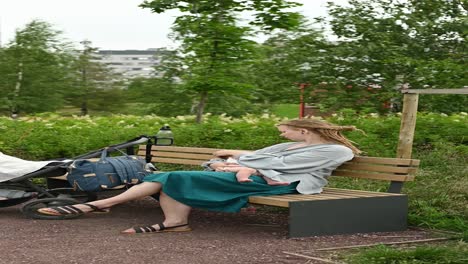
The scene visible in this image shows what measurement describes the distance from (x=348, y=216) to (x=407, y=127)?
8.04ft

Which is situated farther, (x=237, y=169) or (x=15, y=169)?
(x=15, y=169)

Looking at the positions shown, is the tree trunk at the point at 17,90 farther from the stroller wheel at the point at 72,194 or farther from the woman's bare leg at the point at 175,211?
the woman's bare leg at the point at 175,211

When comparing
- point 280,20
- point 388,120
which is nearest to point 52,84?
point 280,20

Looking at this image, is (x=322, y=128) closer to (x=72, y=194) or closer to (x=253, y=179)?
(x=253, y=179)

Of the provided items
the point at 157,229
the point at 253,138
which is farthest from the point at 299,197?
the point at 253,138

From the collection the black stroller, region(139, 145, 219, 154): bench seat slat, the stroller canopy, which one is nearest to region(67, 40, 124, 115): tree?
region(139, 145, 219, 154): bench seat slat

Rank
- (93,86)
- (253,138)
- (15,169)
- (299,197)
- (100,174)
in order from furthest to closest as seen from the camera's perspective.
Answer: (93,86) → (253,138) → (15,169) → (100,174) → (299,197)

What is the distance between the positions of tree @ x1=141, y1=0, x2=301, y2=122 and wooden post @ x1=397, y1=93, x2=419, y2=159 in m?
3.28

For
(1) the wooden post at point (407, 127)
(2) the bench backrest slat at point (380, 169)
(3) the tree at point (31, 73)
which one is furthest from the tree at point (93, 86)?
(2) the bench backrest slat at point (380, 169)

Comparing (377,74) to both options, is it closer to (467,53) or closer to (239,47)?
(467,53)

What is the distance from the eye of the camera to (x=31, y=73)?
18.5 m

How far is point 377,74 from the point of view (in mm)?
14898

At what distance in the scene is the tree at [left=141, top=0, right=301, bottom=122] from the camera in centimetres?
1247

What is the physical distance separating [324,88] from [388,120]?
3.18 metres
